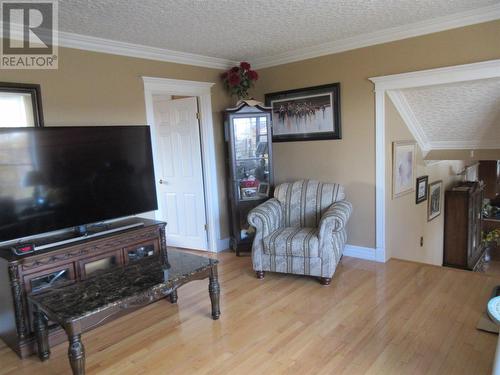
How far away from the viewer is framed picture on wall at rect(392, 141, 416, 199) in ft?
13.0

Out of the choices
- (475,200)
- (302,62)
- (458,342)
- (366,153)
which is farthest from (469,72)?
(475,200)

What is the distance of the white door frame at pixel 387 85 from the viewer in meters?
3.12

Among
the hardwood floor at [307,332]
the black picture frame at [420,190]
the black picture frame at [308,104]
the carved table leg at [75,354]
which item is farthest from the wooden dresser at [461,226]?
the carved table leg at [75,354]

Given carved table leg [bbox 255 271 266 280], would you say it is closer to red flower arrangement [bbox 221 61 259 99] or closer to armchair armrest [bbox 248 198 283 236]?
armchair armrest [bbox 248 198 283 236]

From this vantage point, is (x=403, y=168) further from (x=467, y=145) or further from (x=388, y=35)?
(x=388, y=35)

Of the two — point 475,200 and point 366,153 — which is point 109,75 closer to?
point 366,153

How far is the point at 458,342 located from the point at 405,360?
439mm

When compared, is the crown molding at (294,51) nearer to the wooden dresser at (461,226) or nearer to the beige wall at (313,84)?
the beige wall at (313,84)

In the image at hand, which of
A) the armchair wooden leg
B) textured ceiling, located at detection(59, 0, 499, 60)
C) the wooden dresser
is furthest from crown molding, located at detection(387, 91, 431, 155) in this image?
the armchair wooden leg

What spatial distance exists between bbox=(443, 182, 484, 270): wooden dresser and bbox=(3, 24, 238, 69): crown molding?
3820 mm

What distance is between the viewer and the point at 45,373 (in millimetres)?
2334

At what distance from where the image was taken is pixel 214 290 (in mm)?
2852

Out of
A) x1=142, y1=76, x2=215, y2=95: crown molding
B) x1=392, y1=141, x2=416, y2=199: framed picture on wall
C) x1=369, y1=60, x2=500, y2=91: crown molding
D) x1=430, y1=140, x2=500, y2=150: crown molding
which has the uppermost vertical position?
x1=142, y1=76, x2=215, y2=95: crown molding

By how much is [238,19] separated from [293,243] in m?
1.99
